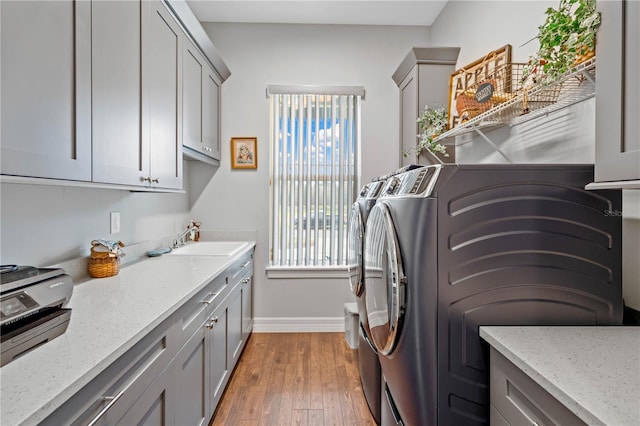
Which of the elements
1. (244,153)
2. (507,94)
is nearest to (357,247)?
(507,94)

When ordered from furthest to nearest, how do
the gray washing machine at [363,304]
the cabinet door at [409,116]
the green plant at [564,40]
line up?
1. the cabinet door at [409,116]
2. the gray washing machine at [363,304]
3. the green plant at [564,40]

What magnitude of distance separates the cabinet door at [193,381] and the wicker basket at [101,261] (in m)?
0.55

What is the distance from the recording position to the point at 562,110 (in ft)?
4.92

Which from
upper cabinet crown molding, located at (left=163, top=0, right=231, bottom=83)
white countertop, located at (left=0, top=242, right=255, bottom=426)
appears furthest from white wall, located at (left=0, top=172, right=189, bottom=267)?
upper cabinet crown molding, located at (left=163, top=0, right=231, bottom=83)

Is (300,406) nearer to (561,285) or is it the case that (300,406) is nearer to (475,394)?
(475,394)

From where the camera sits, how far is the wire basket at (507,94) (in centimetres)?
132

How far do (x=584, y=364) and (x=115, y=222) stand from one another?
2169 millimetres

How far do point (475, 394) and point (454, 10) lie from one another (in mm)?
2786

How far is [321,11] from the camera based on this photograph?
9.43ft

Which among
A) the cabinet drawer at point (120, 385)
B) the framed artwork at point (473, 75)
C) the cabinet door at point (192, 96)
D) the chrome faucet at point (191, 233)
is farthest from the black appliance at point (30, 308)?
the framed artwork at point (473, 75)

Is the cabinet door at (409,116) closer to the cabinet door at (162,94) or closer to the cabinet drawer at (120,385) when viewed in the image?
the cabinet door at (162,94)

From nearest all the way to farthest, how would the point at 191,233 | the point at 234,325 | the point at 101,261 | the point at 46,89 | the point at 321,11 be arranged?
the point at 46,89 < the point at 101,261 < the point at 234,325 < the point at 321,11 < the point at 191,233

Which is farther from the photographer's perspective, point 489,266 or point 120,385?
point 489,266

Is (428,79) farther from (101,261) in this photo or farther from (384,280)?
(101,261)
